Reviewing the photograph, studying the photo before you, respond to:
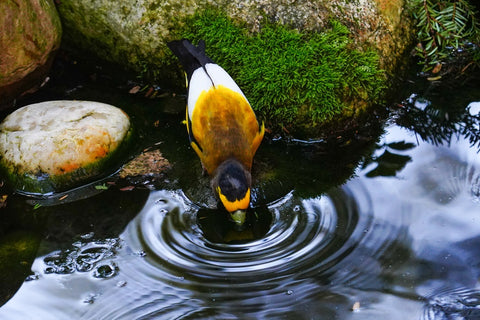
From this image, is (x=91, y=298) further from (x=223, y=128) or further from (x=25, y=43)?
(x=25, y=43)

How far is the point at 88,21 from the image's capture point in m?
5.89

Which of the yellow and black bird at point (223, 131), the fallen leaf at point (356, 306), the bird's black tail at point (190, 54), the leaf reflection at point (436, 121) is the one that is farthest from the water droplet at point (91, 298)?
the leaf reflection at point (436, 121)

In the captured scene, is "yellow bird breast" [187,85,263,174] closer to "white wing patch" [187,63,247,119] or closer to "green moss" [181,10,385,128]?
"white wing patch" [187,63,247,119]

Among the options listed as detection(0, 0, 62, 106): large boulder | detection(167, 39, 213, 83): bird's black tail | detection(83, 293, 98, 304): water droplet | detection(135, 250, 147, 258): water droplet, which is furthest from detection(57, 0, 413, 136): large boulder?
detection(83, 293, 98, 304): water droplet

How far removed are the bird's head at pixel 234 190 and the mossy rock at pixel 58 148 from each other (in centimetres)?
136

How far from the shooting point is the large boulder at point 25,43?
197 inches

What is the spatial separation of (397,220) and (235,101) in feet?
5.89

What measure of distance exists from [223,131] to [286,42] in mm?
1391

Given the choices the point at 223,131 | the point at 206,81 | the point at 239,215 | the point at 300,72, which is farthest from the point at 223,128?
the point at 300,72

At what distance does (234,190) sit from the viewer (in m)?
4.04

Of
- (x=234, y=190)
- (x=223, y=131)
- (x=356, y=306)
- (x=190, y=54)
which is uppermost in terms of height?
(x=190, y=54)

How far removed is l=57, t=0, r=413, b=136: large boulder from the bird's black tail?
13.3 inches

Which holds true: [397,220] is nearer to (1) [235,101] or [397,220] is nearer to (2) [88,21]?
(1) [235,101]

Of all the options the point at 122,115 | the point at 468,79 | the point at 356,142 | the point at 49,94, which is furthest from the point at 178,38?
the point at 468,79
